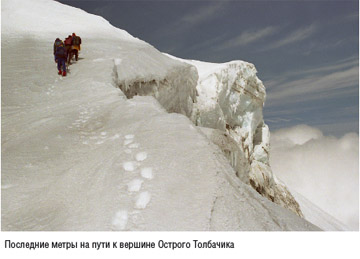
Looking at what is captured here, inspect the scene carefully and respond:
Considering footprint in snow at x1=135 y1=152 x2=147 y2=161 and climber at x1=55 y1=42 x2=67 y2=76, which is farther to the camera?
climber at x1=55 y1=42 x2=67 y2=76

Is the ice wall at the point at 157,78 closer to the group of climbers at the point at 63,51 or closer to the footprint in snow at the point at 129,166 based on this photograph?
the group of climbers at the point at 63,51

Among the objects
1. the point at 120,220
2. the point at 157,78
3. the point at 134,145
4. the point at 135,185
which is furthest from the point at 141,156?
the point at 157,78

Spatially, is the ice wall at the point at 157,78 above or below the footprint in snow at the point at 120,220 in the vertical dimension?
above

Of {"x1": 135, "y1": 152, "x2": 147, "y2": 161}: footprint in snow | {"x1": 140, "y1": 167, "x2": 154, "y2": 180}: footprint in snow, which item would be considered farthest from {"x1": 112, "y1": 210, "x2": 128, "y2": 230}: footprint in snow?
{"x1": 135, "y1": 152, "x2": 147, "y2": 161}: footprint in snow

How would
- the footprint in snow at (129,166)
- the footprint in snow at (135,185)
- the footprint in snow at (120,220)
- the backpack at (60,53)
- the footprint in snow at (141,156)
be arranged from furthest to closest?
the backpack at (60,53) < the footprint in snow at (141,156) < the footprint in snow at (129,166) < the footprint in snow at (135,185) < the footprint in snow at (120,220)

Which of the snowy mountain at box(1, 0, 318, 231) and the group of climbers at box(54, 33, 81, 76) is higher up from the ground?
the group of climbers at box(54, 33, 81, 76)

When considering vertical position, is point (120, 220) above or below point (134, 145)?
below

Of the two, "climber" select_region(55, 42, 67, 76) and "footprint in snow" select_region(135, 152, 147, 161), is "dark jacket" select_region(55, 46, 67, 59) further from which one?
"footprint in snow" select_region(135, 152, 147, 161)

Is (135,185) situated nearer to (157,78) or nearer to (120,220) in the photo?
(120,220)

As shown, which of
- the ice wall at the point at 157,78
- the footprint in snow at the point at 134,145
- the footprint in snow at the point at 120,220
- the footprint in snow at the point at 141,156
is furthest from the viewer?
the ice wall at the point at 157,78

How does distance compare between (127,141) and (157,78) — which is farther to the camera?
(157,78)

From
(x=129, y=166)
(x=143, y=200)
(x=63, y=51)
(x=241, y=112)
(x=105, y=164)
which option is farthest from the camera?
(x=241, y=112)

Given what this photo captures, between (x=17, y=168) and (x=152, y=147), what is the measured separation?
2.01 metres

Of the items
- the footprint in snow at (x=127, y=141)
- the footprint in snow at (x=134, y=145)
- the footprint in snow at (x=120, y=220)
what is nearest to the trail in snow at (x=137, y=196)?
the footprint in snow at (x=120, y=220)
